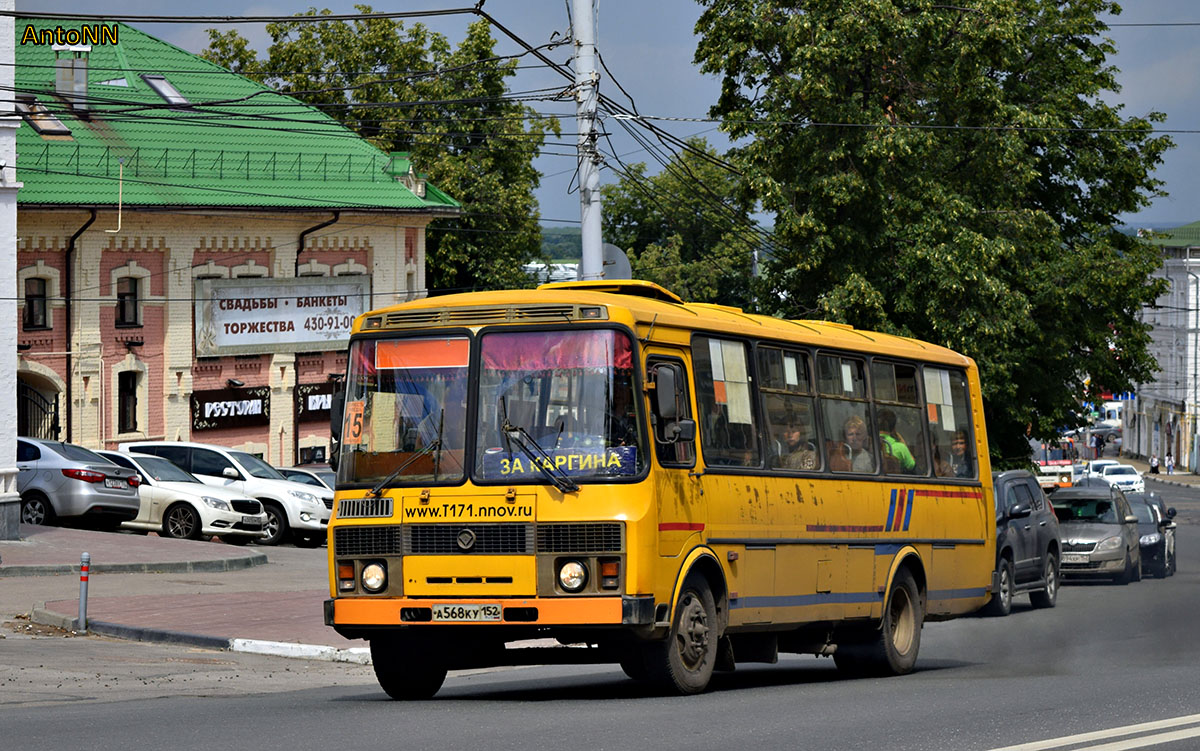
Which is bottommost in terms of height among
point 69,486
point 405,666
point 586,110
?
point 405,666

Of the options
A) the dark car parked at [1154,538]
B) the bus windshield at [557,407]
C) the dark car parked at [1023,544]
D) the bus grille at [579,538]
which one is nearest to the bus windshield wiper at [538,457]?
the bus windshield at [557,407]

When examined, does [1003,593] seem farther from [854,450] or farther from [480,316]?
[480,316]

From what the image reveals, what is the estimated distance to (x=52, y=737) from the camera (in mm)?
9711

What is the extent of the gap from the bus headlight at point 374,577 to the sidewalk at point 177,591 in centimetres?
499

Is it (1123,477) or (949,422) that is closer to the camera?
(949,422)

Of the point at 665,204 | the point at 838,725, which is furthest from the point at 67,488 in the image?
the point at 665,204

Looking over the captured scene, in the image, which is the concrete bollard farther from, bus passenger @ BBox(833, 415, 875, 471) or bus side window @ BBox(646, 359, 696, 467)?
bus side window @ BBox(646, 359, 696, 467)

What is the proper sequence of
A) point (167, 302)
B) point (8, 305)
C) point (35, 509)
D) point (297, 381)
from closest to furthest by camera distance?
point (8, 305) → point (35, 509) → point (167, 302) → point (297, 381)

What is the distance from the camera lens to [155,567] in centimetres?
Answer: 2438

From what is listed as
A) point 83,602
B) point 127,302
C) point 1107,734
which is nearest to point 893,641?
point 1107,734

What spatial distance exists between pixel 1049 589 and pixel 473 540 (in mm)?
16212

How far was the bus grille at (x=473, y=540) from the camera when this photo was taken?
11.4m

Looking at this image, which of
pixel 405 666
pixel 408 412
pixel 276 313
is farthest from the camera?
pixel 276 313

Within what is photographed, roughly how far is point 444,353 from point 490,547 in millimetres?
1409
